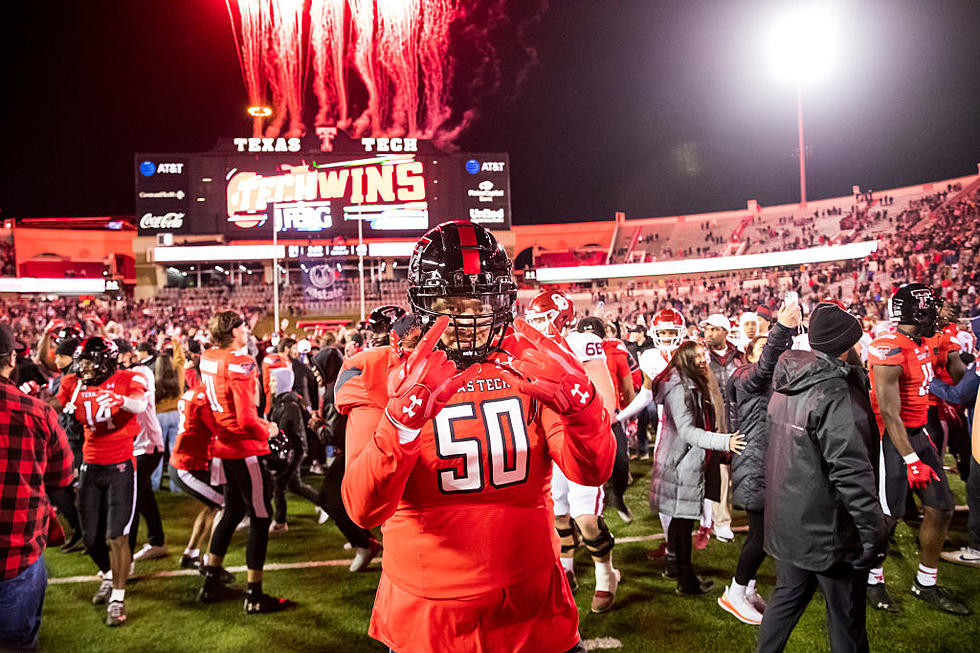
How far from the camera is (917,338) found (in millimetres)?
4625

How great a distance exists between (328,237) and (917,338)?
1188 inches

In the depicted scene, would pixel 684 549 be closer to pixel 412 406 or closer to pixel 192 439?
pixel 412 406

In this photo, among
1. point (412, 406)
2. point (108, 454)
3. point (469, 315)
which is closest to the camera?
point (412, 406)

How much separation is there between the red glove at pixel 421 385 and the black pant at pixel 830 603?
7.46ft

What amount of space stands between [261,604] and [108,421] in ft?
5.77

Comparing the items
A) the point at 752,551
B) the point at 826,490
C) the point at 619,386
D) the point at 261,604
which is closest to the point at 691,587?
the point at 752,551

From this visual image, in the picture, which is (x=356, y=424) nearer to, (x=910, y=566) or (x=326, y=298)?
(x=910, y=566)

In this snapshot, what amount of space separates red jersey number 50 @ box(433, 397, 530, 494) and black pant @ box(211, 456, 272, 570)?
10.5ft

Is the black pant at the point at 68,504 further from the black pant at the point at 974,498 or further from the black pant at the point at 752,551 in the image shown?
the black pant at the point at 974,498

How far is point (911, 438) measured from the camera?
4.64 m

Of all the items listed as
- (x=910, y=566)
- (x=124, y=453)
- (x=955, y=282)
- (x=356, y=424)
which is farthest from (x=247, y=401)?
(x=955, y=282)

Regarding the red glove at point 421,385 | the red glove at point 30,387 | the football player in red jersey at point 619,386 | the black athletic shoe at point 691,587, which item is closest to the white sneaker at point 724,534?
the football player in red jersey at point 619,386

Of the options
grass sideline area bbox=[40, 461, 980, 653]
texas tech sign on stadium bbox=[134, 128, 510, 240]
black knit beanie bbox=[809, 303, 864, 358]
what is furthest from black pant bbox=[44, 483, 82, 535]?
texas tech sign on stadium bbox=[134, 128, 510, 240]

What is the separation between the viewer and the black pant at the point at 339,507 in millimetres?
5383
